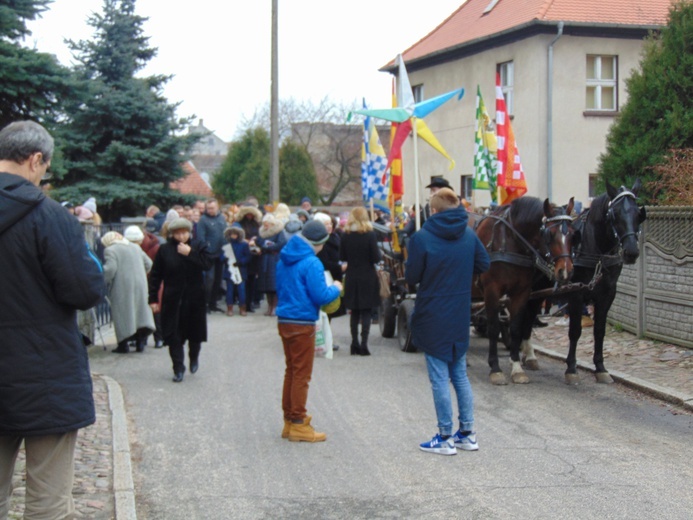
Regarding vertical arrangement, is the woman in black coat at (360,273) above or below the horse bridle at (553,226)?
below

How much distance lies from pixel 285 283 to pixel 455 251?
1541 millimetres

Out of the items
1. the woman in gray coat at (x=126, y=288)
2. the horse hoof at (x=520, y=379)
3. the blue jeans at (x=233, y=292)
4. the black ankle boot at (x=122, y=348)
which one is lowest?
the black ankle boot at (x=122, y=348)

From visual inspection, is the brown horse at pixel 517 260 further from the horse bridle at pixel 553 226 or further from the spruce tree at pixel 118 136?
the spruce tree at pixel 118 136

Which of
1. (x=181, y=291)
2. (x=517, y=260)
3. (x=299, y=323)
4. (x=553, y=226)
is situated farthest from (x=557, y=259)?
(x=181, y=291)

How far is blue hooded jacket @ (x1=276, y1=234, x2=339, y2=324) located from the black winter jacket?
413cm

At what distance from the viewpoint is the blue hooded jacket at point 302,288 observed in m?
8.14

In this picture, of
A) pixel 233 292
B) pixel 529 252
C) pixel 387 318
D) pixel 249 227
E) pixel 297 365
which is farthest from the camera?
pixel 249 227

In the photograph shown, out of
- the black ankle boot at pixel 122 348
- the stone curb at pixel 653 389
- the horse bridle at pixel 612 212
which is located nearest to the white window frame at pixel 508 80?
the black ankle boot at pixel 122 348

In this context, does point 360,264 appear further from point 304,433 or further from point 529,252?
point 304,433

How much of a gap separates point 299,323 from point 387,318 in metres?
6.74

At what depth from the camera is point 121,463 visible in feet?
23.3

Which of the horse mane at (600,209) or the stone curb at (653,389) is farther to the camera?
the horse mane at (600,209)

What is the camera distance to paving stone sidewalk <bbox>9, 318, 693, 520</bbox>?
622cm

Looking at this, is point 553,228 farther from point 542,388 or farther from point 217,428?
point 217,428
